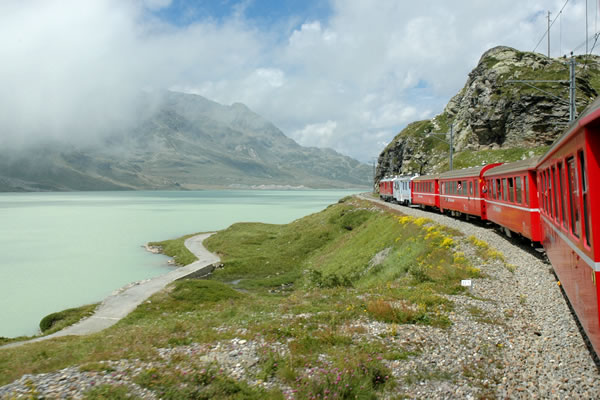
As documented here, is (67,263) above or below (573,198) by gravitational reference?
below

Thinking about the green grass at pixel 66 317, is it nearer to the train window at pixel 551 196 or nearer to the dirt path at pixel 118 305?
the dirt path at pixel 118 305

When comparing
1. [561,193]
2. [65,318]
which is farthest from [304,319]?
[65,318]

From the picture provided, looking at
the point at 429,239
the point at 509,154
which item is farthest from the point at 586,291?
the point at 509,154

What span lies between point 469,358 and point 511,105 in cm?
8164

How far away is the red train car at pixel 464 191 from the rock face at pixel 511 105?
25619 mm

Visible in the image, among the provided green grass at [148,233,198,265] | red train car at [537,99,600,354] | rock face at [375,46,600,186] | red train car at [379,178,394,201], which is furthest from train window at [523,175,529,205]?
red train car at [379,178,394,201]

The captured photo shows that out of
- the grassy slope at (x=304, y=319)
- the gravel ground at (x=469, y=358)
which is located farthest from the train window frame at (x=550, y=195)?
the grassy slope at (x=304, y=319)

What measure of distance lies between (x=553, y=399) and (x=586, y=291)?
6.62 ft

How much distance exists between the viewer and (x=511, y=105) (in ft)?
264

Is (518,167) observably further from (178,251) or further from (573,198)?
(178,251)

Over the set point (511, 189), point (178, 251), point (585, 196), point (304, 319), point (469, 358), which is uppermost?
point (585, 196)

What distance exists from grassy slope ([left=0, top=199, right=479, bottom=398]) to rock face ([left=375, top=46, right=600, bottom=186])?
138 feet

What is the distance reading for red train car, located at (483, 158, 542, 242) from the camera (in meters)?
19.3

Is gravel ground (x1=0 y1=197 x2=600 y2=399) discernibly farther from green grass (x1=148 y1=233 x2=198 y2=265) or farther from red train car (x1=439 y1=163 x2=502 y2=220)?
green grass (x1=148 y1=233 x2=198 y2=265)
